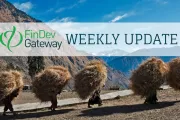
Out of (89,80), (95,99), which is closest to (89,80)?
(89,80)

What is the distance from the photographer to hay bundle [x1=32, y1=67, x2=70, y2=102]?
23.8 m

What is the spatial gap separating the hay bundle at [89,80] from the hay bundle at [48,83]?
3.14 feet

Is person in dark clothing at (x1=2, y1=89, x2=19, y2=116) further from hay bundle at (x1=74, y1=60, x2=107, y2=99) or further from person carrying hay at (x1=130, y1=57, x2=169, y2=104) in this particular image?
person carrying hay at (x1=130, y1=57, x2=169, y2=104)

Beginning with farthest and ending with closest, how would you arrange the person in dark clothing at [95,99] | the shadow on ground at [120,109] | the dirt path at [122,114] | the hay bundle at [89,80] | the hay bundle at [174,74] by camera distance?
the person in dark clothing at [95,99], the hay bundle at [174,74], the hay bundle at [89,80], the shadow on ground at [120,109], the dirt path at [122,114]

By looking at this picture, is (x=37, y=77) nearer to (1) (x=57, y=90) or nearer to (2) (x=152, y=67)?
(1) (x=57, y=90)

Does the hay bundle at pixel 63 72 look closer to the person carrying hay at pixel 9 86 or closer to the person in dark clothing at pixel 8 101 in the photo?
the person carrying hay at pixel 9 86

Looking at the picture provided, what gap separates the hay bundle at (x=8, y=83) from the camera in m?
23.3

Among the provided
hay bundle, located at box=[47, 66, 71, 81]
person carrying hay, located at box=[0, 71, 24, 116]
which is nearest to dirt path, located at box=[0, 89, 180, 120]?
person carrying hay, located at box=[0, 71, 24, 116]

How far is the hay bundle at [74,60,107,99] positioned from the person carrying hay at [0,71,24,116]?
357 cm

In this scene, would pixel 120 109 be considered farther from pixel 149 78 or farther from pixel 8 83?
pixel 8 83

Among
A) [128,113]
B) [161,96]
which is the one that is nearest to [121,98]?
[161,96]

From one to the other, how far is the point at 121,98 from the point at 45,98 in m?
8.63

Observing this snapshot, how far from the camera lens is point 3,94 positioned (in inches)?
920

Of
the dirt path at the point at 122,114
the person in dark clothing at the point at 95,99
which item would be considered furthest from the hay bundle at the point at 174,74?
the person in dark clothing at the point at 95,99
